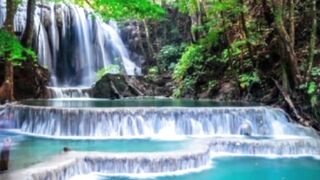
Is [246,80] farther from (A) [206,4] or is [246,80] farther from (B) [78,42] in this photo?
(B) [78,42]

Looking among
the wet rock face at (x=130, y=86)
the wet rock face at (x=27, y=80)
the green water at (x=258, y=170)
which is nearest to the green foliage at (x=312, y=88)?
the green water at (x=258, y=170)

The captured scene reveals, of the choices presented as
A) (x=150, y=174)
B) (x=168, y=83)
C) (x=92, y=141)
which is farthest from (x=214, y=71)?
(x=150, y=174)

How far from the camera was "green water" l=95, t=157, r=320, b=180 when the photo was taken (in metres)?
9.74

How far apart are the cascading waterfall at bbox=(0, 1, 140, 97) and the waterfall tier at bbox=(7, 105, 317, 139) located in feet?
36.9

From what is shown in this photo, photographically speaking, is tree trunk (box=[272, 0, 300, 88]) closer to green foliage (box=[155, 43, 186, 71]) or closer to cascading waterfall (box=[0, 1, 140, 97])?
green foliage (box=[155, 43, 186, 71])

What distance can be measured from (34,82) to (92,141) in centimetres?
849

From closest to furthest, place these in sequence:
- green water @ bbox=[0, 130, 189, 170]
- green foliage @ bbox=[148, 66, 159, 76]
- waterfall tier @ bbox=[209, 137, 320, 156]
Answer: green water @ bbox=[0, 130, 189, 170] → waterfall tier @ bbox=[209, 137, 320, 156] → green foliage @ bbox=[148, 66, 159, 76]

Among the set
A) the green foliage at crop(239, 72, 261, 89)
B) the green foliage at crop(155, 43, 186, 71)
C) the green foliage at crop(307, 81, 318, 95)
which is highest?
the green foliage at crop(155, 43, 186, 71)

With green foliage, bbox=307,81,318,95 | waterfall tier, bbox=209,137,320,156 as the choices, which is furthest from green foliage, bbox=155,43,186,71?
waterfall tier, bbox=209,137,320,156

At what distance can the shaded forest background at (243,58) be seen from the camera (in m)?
15.0

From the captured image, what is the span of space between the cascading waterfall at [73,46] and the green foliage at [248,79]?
10006 millimetres

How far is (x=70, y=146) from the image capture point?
1179cm

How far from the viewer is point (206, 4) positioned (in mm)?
23516

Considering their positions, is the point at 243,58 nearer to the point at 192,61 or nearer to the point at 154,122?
the point at 192,61
